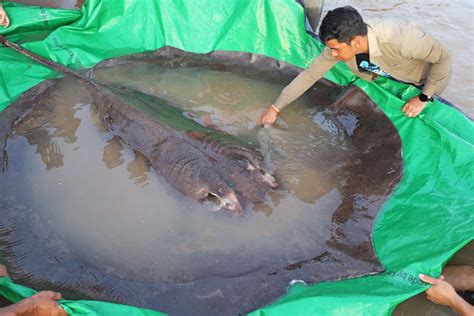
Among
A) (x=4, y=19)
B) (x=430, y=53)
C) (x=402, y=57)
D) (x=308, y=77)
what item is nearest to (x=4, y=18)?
(x=4, y=19)

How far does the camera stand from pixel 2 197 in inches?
126

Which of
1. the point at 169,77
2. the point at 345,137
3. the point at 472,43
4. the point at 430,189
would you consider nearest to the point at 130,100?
the point at 169,77

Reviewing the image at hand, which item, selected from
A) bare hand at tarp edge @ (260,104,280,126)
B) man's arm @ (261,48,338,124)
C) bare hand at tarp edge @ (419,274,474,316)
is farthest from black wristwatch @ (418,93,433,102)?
bare hand at tarp edge @ (419,274,474,316)

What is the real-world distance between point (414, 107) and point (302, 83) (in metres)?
1.09

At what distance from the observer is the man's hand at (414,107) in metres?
3.75

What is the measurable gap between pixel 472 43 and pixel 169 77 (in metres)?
4.75

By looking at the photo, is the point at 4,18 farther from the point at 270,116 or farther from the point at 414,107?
the point at 414,107

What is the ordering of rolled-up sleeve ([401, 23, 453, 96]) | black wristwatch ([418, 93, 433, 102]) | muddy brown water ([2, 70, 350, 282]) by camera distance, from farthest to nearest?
black wristwatch ([418, 93, 433, 102]) → rolled-up sleeve ([401, 23, 453, 96]) → muddy brown water ([2, 70, 350, 282])

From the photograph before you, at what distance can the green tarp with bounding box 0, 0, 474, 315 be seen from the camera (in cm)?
251

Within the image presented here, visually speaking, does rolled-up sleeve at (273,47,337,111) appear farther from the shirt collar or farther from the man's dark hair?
the man's dark hair

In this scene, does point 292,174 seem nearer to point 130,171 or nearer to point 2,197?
point 130,171

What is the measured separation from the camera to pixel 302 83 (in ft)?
12.8

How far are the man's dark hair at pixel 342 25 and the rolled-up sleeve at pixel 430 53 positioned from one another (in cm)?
60

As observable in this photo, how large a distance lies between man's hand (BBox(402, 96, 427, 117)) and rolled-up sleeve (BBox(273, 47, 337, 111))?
824mm
